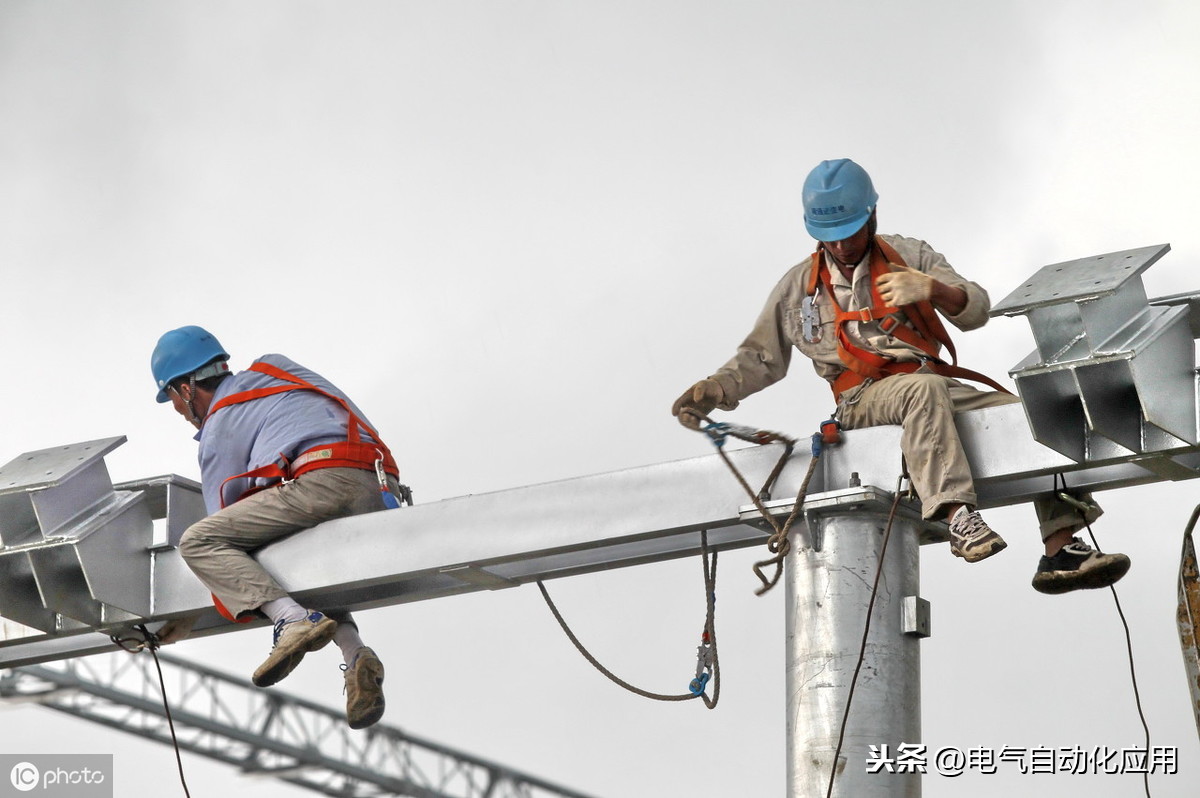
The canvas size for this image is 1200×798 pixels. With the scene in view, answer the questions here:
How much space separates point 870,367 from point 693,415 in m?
0.66

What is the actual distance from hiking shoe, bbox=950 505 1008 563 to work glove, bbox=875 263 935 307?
749 mm

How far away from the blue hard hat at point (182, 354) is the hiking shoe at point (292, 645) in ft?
4.73

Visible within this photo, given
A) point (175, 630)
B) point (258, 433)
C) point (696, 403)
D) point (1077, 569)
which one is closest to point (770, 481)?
point (696, 403)

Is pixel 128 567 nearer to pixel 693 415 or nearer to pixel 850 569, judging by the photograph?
pixel 693 415

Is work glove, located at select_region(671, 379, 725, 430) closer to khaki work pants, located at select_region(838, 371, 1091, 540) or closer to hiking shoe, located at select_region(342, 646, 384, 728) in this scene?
khaki work pants, located at select_region(838, 371, 1091, 540)

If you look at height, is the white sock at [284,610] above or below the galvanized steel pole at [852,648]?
above

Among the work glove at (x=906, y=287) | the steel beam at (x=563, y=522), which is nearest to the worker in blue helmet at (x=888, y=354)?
the work glove at (x=906, y=287)

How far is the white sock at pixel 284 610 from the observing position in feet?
23.0

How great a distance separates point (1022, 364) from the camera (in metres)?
A: 5.63

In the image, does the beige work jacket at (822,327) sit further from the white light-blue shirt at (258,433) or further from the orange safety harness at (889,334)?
the white light-blue shirt at (258,433)

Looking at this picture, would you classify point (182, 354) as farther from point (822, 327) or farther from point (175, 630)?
point (822, 327)

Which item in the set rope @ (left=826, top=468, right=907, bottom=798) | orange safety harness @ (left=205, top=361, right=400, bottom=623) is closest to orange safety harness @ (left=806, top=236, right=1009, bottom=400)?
rope @ (left=826, top=468, right=907, bottom=798)

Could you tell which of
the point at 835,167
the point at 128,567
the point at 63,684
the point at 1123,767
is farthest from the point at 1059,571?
the point at 63,684

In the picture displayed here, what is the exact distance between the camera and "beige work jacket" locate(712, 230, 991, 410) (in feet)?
20.9
